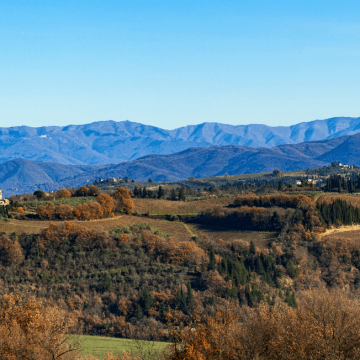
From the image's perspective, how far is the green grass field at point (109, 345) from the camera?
60531 millimetres

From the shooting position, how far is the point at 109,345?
217ft

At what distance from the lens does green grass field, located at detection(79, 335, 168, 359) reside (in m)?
60.5

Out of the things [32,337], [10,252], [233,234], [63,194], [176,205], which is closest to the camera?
[32,337]

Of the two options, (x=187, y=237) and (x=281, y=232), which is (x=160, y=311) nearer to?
(x=187, y=237)

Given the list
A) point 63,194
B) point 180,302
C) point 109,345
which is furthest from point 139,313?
point 63,194

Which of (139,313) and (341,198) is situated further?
Result: (341,198)

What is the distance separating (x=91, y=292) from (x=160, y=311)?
13166mm

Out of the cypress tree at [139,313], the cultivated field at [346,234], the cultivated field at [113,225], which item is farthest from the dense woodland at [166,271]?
the cultivated field at [113,225]

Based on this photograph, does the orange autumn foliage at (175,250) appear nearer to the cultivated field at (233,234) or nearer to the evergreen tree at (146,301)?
the cultivated field at (233,234)

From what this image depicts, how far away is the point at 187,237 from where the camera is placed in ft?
380

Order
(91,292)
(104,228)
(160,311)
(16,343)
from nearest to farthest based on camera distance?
(16,343)
(160,311)
(91,292)
(104,228)

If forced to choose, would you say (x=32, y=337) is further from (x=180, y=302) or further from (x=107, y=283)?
(x=107, y=283)

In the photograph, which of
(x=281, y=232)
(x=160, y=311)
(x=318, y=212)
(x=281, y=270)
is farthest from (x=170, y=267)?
(x=318, y=212)

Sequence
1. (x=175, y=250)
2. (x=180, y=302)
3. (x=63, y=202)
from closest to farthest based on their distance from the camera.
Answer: (x=180, y=302) < (x=175, y=250) < (x=63, y=202)
